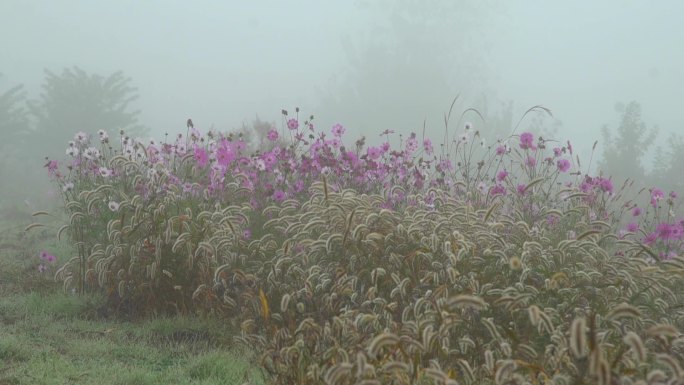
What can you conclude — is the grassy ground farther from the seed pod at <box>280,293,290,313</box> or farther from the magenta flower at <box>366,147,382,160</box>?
the magenta flower at <box>366,147,382,160</box>

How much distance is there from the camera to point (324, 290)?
12.9ft

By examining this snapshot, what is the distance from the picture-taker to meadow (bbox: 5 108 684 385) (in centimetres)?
277

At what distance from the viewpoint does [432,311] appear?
3184 mm

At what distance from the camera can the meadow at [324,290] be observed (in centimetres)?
277

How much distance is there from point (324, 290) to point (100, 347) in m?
1.67

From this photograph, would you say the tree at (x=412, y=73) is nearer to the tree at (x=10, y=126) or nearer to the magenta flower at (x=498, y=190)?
the tree at (x=10, y=126)

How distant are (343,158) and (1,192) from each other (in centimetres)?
2082

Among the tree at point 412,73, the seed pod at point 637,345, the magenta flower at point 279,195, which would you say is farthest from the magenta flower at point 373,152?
the tree at point 412,73

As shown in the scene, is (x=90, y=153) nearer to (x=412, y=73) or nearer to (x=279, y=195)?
(x=279, y=195)

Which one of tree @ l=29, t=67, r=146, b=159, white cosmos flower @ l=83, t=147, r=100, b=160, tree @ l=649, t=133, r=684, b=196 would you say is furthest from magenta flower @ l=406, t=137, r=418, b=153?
tree @ l=29, t=67, r=146, b=159

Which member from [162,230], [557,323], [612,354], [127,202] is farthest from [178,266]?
[612,354]

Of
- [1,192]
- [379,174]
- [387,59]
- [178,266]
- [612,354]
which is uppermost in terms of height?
[387,59]

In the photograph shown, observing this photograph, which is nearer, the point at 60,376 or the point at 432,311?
the point at 432,311

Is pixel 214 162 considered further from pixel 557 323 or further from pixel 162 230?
pixel 557 323
